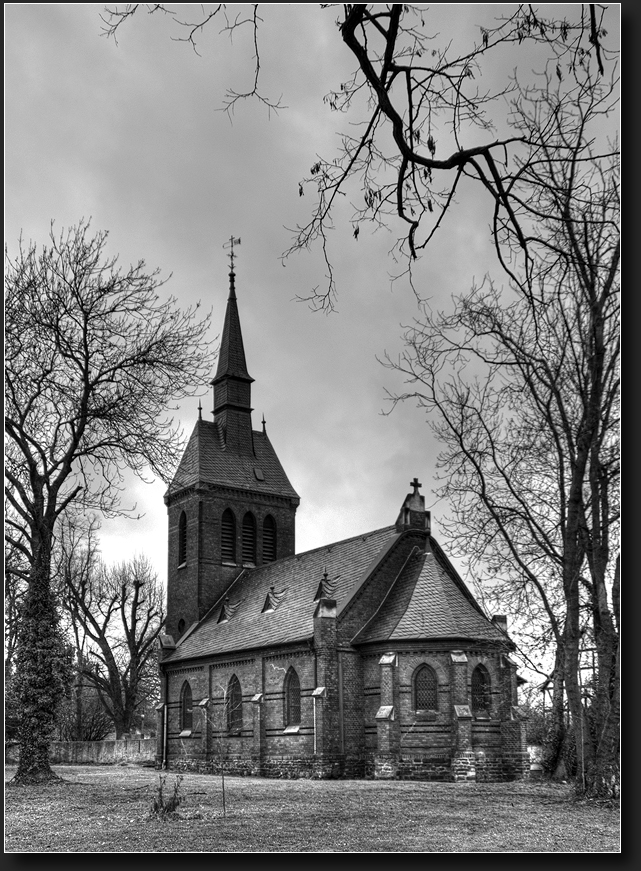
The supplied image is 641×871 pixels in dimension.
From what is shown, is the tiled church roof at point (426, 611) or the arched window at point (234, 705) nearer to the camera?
the tiled church roof at point (426, 611)

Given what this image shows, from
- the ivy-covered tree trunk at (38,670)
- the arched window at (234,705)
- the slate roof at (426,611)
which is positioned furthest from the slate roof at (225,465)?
the ivy-covered tree trunk at (38,670)

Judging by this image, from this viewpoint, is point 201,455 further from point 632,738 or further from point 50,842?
point 632,738

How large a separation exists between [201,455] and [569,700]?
29.2 metres

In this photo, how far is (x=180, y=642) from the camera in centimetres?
4125

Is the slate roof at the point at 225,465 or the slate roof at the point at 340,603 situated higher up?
the slate roof at the point at 225,465

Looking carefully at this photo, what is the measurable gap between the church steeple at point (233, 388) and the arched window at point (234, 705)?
13.1m

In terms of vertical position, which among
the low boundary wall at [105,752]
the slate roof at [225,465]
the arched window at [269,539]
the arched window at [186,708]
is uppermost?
the slate roof at [225,465]

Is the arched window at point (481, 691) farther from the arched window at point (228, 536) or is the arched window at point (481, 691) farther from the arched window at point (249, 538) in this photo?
the arched window at point (228, 536)

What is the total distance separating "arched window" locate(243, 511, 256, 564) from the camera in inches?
1718

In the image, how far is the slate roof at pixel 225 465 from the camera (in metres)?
42.8

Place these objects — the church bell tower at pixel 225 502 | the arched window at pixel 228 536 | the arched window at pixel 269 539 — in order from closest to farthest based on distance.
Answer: the church bell tower at pixel 225 502 → the arched window at pixel 228 536 → the arched window at pixel 269 539

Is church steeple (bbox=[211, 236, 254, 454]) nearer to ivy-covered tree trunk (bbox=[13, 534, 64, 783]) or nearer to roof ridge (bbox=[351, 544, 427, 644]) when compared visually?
roof ridge (bbox=[351, 544, 427, 644])

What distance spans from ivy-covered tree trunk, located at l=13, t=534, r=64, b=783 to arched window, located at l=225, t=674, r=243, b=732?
530 inches

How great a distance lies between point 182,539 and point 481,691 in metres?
19.3
